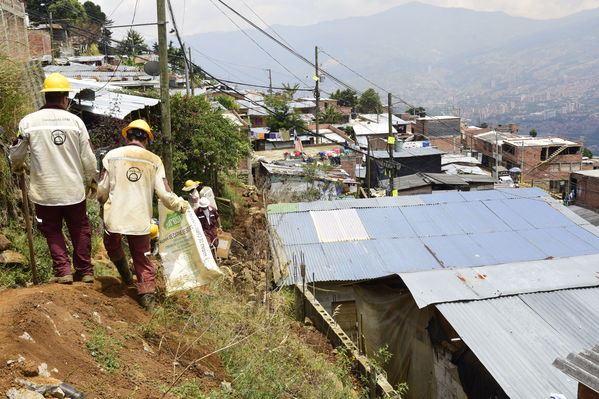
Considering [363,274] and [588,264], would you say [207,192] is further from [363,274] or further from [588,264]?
[588,264]

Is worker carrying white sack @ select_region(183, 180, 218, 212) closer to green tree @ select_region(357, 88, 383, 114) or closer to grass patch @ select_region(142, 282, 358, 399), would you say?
grass patch @ select_region(142, 282, 358, 399)

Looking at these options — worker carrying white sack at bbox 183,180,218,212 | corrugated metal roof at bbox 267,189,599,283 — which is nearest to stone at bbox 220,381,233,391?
worker carrying white sack at bbox 183,180,218,212

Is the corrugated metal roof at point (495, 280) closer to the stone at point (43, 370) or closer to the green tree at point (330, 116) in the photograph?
the stone at point (43, 370)

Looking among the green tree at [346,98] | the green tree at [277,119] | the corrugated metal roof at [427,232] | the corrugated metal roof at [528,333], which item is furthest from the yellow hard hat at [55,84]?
the green tree at [346,98]

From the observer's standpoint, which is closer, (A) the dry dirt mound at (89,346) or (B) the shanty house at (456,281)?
(A) the dry dirt mound at (89,346)

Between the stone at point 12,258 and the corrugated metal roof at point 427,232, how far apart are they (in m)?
5.70

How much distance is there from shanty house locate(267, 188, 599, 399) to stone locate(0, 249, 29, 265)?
13.5 feet

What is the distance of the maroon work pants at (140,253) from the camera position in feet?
16.5

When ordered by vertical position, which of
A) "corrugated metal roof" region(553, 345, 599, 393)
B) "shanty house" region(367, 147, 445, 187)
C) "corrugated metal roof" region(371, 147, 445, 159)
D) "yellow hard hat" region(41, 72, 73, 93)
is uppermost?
"yellow hard hat" region(41, 72, 73, 93)

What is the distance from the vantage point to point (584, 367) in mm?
4449

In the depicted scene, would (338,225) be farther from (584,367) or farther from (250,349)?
(584,367)

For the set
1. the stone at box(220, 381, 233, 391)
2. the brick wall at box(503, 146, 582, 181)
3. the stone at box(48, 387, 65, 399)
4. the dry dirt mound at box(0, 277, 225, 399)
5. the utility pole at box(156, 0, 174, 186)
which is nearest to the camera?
the stone at box(48, 387, 65, 399)

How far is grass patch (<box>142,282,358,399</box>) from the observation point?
438 centimetres

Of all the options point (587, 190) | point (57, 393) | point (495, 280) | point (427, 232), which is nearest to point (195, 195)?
point (495, 280)
